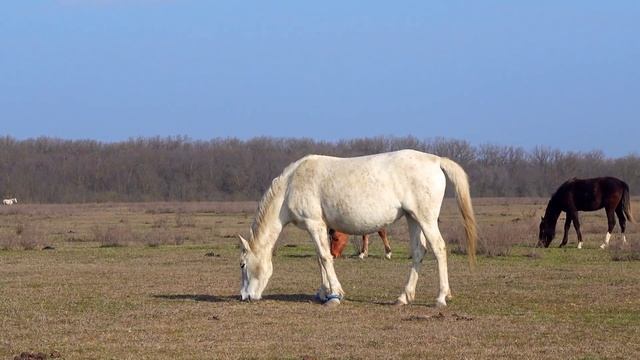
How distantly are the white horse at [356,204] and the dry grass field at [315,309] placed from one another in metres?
0.48

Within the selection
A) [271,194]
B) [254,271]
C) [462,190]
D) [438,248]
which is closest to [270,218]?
[271,194]

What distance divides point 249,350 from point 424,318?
9.14 feet

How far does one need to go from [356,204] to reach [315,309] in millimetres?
1470

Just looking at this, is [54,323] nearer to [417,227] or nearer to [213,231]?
[417,227]

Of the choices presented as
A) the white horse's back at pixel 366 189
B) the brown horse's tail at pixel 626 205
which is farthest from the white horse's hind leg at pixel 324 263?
the brown horse's tail at pixel 626 205

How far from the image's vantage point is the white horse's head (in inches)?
555

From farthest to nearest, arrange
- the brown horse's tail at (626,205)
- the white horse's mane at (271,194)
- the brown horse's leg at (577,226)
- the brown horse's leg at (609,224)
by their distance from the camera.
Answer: the brown horse's tail at (626,205)
the brown horse's leg at (577,226)
the brown horse's leg at (609,224)
the white horse's mane at (271,194)

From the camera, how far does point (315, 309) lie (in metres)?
13.2

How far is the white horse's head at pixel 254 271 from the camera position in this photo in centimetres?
1411

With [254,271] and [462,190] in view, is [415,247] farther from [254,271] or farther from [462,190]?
[254,271]

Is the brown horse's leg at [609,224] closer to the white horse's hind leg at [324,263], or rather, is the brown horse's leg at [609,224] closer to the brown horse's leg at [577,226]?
the brown horse's leg at [577,226]

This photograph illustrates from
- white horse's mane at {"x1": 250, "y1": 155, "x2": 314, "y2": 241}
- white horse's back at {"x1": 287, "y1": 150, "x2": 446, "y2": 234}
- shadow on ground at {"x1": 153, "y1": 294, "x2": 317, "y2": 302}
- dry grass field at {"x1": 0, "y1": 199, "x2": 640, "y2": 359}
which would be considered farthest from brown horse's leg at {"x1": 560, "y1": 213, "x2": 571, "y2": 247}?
white horse's mane at {"x1": 250, "y1": 155, "x2": 314, "y2": 241}

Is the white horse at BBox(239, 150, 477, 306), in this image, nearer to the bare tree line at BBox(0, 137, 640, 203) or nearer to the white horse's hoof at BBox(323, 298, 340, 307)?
the white horse's hoof at BBox(323, 298, 340, 307)

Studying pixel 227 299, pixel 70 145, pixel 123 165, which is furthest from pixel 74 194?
pixel 227 299
